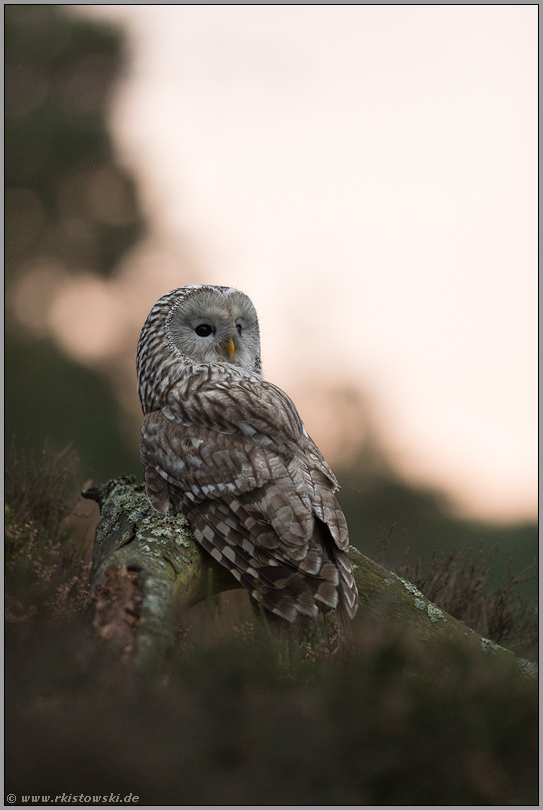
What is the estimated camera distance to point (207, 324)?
11.3 feet

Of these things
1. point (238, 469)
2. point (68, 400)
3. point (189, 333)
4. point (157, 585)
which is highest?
point (189, 333)

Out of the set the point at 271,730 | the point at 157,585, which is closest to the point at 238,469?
the point at 157,585

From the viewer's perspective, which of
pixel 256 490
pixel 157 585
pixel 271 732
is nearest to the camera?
pixel 271 732

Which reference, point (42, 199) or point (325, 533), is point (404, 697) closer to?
point (325, 533)

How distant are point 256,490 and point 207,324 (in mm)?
1205

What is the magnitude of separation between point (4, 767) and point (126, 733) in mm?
323

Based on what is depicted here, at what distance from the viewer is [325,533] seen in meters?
2.60

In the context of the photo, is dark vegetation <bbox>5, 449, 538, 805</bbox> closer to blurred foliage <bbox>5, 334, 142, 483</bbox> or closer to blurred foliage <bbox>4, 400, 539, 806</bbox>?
blurred foliage <bbox>4, 400, 539, 806</bbox>

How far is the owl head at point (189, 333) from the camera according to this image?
3.31m

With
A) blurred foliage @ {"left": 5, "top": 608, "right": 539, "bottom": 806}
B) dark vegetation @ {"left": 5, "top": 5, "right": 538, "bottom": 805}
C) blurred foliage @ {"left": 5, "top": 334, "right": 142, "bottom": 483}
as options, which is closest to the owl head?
dark vegetation @ {"left": 5, "top": 5, "right": 538, "bottom": 805}

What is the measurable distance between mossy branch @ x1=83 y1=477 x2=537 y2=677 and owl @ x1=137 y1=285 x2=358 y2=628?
6.0 inches

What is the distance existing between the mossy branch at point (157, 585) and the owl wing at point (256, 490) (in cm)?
15

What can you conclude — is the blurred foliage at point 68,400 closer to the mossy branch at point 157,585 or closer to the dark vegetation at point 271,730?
the mossy branch at point 157,585

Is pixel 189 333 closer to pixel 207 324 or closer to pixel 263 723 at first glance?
pixel 207 324
